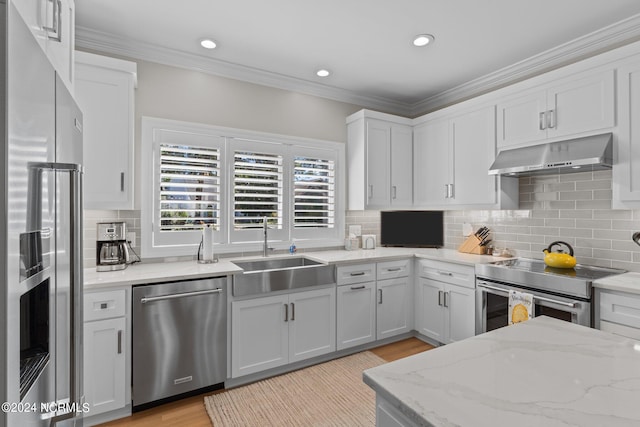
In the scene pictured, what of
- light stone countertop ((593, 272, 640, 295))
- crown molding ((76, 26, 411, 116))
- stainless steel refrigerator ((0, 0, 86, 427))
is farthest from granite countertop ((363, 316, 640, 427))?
crown molding ((76, 26, 411, 116))

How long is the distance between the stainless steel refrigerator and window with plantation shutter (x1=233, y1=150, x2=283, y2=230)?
6.69ft

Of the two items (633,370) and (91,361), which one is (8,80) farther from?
(91,361)

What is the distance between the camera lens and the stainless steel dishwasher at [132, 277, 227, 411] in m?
2.22

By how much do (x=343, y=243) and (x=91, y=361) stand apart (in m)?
2.55

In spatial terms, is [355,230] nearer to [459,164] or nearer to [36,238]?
[459,164]

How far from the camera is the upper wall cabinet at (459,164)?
314 cm

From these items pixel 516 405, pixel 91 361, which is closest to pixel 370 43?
pixel 516 405

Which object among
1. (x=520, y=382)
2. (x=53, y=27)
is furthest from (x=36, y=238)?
(x=520, y=382)

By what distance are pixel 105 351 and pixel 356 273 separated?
6.68 feet

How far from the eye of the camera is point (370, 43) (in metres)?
2.79

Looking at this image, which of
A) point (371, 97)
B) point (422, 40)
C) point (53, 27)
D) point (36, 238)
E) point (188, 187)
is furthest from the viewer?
point (371, 97)

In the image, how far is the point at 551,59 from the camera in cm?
293

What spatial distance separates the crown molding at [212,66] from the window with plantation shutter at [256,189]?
76 cm

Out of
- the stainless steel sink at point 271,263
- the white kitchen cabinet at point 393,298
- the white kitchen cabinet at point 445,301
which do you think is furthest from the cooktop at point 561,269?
the stainless steel sink at point 271,263
